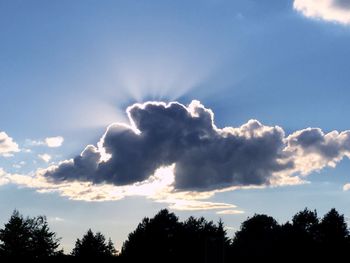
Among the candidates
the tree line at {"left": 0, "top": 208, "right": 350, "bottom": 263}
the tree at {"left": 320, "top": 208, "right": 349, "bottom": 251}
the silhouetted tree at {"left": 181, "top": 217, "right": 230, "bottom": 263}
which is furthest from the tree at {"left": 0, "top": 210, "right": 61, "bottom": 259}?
the tree at {"left": 320, "top": 208, "right": 349, "bottom": 251}

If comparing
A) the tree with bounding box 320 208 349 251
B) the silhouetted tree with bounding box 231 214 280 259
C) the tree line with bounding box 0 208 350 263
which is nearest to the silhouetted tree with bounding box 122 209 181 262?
the tree line with bounding box 0 208 350 263

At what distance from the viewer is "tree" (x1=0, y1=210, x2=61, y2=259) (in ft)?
370

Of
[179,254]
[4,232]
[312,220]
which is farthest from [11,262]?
[312,220]

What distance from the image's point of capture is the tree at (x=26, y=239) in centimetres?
11262

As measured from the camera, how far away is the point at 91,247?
455ft

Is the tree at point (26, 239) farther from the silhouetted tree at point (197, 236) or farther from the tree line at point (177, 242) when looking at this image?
the silhouetted tree at point (197, 236)

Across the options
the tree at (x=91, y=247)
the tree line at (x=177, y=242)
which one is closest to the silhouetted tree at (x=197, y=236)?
the tree line at (x=177, y=242)

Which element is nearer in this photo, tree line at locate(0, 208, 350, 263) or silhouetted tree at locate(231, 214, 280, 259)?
tree line at locate(0, 208, 350, 263)

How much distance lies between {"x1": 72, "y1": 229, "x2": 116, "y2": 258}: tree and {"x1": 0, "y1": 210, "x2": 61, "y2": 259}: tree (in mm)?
23148

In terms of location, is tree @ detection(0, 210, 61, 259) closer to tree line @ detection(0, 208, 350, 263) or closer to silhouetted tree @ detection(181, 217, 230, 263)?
tree line @ detection(0, 208, 350, 263)

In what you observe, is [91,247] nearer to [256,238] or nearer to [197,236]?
[197,236]

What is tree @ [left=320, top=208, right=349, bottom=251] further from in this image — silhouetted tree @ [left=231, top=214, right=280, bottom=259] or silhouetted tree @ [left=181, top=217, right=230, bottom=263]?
silhouetted tree @ [left=181, top=217, right=230, bottom=263]

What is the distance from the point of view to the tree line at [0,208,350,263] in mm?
113625

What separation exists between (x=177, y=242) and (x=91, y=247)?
22.6 meters
